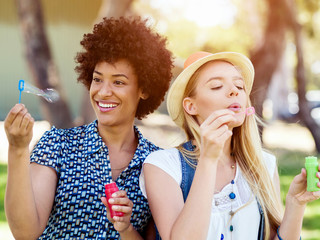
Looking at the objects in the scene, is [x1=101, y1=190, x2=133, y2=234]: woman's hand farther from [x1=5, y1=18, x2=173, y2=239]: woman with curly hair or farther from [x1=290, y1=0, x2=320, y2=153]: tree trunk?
[x1=290, y1=0, x2=320, y2=153]: tree trunk

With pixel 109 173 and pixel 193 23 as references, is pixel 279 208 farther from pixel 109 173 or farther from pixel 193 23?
pixel 193 23

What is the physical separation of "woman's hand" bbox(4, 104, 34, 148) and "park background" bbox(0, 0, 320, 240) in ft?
2.96

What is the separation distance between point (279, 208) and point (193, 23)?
28.9 metres

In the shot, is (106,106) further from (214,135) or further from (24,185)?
(214,135)

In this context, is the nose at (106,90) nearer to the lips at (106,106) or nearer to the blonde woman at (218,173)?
the lips at (106,106)

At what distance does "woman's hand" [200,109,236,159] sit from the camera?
7.76 feet

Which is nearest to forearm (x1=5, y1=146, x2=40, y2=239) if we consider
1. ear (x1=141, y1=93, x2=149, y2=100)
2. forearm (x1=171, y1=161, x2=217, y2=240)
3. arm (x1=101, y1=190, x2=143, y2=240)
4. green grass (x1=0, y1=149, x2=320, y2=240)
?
arm (x1=101, y1=190, x2=143, y2=240)

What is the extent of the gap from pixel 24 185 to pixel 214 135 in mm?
863

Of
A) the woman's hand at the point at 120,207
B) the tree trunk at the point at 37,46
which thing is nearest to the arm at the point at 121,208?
the woman's hand at the point at 120,207

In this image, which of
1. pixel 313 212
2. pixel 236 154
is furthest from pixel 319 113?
pixel 236 154

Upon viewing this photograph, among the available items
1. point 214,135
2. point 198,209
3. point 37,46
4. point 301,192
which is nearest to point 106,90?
point 214,135

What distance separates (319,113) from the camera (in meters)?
24.9

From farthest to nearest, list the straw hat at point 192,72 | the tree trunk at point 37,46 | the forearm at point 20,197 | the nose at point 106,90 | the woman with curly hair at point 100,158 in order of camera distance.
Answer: the tree trunk at point 37,46 → the nose at point 106,90 → the straw hat at point 192,72 → the woman with curly hair at point 100,158 → the forearm at point 20,197

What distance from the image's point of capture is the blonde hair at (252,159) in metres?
2.75
